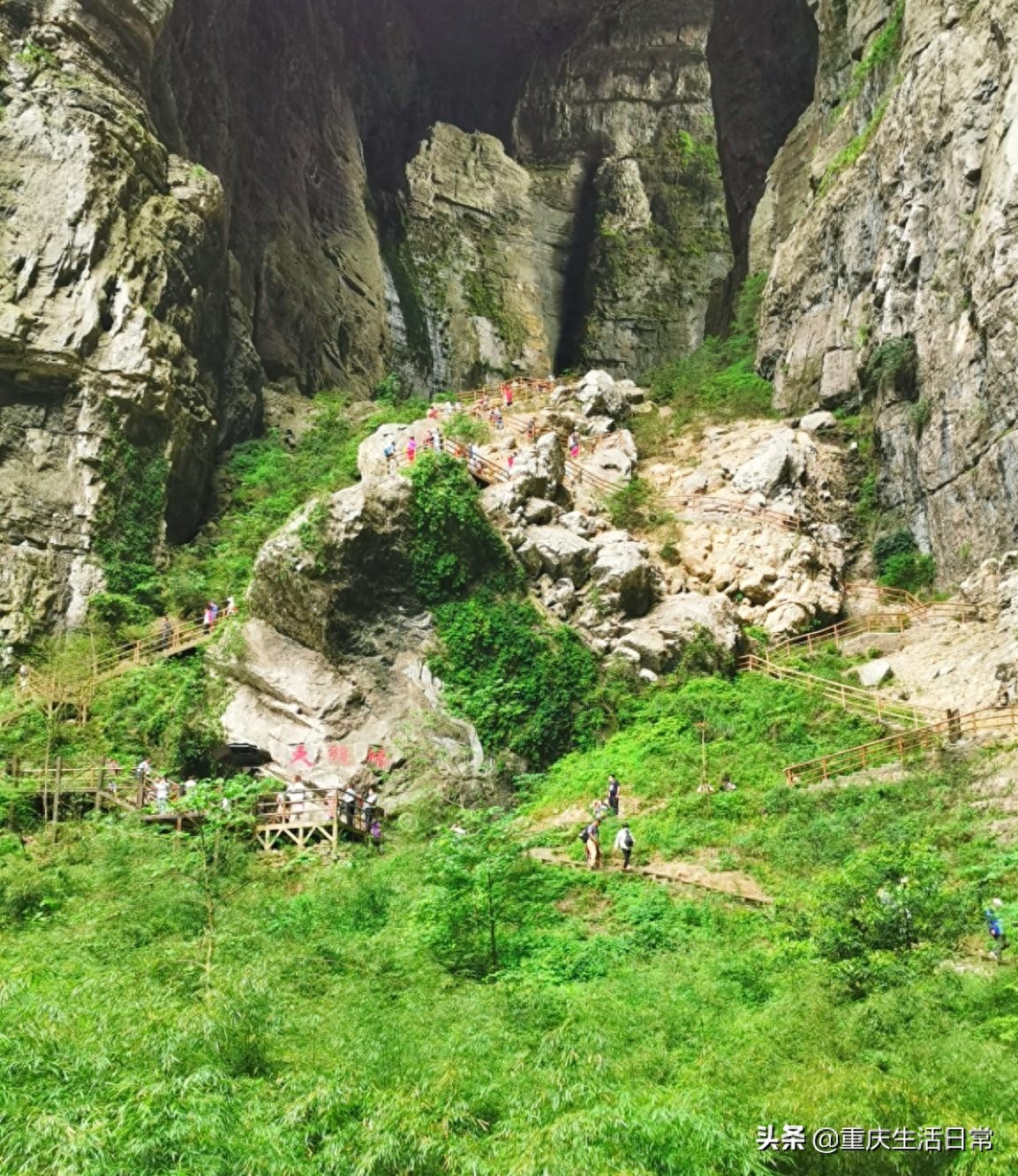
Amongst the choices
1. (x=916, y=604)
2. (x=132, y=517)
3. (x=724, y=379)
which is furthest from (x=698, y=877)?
(x=724, y=379)

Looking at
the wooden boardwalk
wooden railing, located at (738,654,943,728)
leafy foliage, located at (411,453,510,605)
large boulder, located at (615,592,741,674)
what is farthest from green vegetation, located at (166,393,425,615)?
wooden railing, located at (738,654,943,728)

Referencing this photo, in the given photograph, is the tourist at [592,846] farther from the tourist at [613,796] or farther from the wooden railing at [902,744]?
the wooden railing at [902,744]

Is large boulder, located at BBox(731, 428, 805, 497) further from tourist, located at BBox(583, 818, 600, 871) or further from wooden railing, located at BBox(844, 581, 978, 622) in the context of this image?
tourist, located at BBox(583, 818, 600, 871)

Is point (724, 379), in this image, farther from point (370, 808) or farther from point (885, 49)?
point (370, 808)

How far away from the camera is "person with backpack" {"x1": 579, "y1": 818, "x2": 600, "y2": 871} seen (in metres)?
16.3

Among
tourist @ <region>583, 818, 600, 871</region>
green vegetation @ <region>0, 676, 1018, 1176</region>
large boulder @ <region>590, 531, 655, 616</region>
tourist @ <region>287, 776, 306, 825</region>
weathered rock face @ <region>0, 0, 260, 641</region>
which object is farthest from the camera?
weathered rock face @ <region>0, 0, 260, 641</region>

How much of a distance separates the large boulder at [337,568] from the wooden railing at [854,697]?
8139mm

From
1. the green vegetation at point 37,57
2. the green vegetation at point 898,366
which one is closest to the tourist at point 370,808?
the green vegetation at point 898,366

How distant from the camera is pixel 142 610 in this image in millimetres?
25594

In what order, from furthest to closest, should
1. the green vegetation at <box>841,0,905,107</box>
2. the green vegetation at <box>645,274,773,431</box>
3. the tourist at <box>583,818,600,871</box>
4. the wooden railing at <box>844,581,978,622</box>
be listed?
the green vegetation at <box>645,274,773,431</box>
the green vegetation at <box>841,0,905,107</box>
the wooden railing at <box>844,581,978,622</box>
the tourist at <box>583,818,600,871</box>

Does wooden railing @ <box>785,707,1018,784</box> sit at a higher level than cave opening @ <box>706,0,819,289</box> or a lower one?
lower

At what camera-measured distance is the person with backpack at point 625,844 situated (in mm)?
16000

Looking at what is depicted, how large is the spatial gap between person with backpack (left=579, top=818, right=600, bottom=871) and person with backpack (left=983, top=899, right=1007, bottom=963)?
20.1ft

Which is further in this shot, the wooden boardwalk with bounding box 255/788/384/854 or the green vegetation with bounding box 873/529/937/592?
the green vegetation with bounding box 873/529/937/592
